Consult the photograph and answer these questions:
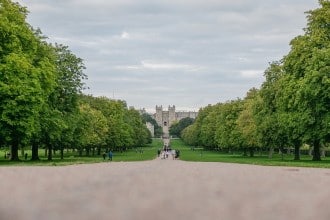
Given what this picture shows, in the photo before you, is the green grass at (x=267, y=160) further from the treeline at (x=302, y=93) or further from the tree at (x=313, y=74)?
the tree at (x=313, y=74)

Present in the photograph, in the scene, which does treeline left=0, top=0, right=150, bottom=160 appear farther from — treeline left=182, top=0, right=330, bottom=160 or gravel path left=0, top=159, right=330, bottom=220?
gravel path left=0, top=159, right=330, bottom=220

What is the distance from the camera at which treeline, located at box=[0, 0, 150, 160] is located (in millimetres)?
44125

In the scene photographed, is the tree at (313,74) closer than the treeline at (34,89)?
No

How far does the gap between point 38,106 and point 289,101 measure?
2248cm

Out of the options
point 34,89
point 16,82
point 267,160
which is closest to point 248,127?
point 267,160

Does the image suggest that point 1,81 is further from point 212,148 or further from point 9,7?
point 212,148

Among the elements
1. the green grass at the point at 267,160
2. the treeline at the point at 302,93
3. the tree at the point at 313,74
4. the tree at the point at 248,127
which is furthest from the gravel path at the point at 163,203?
the tree at the point at 248,127

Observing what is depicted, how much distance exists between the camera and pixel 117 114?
365 feet

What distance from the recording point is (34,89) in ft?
148

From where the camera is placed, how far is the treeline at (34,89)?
4412 cm

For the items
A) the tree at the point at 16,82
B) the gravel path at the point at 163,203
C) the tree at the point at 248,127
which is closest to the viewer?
the gravel path at the point at 163,203

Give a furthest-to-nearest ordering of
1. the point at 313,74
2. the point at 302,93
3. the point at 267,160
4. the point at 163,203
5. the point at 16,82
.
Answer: the point at 267,160
the point at 302,93
the point at 313,74
the point at 16,82
the point at 163,203

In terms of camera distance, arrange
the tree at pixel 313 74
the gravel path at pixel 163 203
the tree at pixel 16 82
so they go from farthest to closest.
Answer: the tree at pixel 313 74 < the tree at pixel 16 82 < the gravel path at pixel 163 203

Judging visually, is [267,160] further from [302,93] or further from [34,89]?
[34,89]
